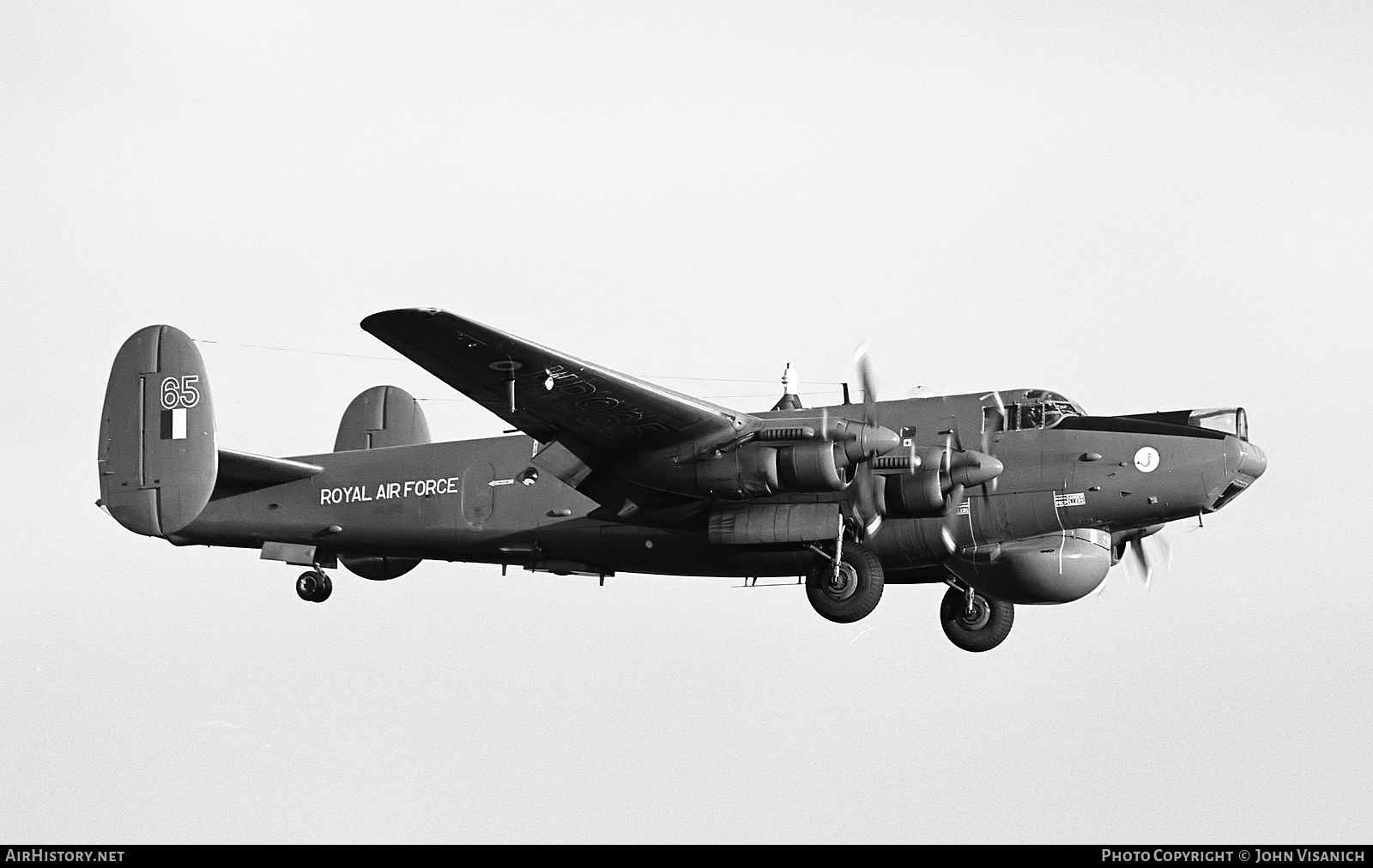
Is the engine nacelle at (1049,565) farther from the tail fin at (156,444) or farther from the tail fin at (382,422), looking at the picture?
the tail fin at (382,422)

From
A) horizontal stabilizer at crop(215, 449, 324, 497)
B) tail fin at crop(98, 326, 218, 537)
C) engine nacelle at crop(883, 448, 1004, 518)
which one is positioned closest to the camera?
engine nacelle at crop(883, 448, 1004, 518)

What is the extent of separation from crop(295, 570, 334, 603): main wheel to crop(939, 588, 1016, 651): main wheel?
308 inches

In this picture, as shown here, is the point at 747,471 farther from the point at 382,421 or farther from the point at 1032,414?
the point at 382,421

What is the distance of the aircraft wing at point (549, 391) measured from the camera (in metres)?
18.6

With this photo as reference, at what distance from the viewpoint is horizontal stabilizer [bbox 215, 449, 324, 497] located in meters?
23.8

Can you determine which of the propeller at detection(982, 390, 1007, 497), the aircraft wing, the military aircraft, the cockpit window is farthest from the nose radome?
the aircraft wing

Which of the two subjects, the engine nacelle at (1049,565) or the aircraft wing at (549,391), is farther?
the engine nacelle at (1049,565)

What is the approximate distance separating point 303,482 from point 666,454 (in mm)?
5594

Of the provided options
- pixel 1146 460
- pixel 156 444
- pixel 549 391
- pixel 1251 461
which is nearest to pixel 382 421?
pixel 156 444

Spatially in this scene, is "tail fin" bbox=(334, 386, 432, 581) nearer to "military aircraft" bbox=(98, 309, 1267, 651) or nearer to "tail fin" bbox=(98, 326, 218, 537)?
"military aircraft" bbox=(98, 309, 1267, 651)

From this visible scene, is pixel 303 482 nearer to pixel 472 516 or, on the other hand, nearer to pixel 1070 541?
pixel 472 516

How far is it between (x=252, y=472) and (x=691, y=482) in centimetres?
632

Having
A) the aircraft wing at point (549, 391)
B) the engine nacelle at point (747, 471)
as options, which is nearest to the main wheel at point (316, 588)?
the aircraft wing at point (549, 391)

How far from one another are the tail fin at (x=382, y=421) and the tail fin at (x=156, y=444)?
4487 millimetres
